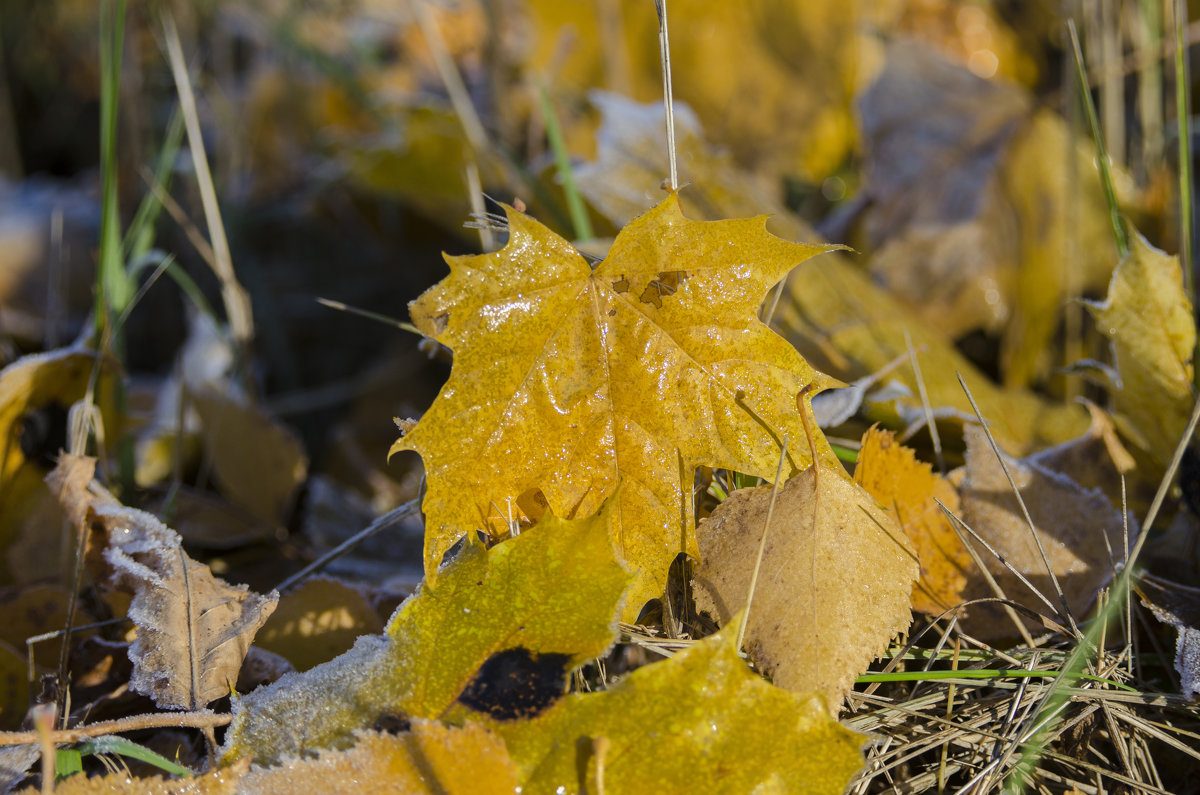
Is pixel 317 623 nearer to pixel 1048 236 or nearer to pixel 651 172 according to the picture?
pixel 651 172

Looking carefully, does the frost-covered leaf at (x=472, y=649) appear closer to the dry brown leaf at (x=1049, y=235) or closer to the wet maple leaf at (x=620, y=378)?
the wet maple leaf at (x=620, y=378)

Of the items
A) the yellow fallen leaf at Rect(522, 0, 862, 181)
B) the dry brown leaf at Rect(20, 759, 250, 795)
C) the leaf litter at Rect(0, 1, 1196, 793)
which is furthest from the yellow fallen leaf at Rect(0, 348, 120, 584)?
the yellow fallen leaf at Rect(522, 0, 862, 181)

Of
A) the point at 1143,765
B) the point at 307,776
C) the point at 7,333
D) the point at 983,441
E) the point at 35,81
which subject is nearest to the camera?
the point at 307,776

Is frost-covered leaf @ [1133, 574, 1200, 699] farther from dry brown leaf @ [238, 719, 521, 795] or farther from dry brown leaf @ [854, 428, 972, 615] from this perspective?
dry brown leaf @ [238, 719, 521, 795]

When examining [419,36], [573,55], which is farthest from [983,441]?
[419,36]

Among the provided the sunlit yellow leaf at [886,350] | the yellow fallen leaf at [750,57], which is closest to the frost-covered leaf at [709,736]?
the sunlit yellow leaf at [886,350]

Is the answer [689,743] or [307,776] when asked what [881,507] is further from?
[307,776]

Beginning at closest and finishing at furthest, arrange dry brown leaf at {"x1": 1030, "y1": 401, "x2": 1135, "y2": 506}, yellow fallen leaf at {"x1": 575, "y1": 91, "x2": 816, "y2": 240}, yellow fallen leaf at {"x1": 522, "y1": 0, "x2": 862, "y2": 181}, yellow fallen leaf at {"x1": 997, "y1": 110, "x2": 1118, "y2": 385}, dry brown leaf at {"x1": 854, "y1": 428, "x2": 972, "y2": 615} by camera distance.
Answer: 1. dry brown leaf at {"x1": 854, "y1": 428, "x2": 972, "y2": 615}
2. dry brown leaf at {"x1": 1030, "y1": 401, "x2": 1135, "y2": 506}
3. yellow fallen leaf at {"x1": 575, "y1": 91, "x2": 816, "y2": 240}
4. yellow fallen leaf at {"x1": 997, "y1": 110, "x2": 1118, "y2": 385}
5. yellow fallen leaf at {"x1": 522, "y1": 0, "x2": 862, "y2": 181}
